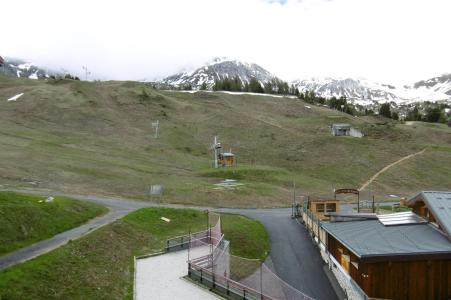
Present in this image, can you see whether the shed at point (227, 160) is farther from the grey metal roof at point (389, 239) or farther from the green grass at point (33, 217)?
the grey metal roof at point (389, 239)

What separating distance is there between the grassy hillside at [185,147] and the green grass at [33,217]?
1550cm

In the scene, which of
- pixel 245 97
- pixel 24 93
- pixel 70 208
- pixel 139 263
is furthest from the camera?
pixel 245 97

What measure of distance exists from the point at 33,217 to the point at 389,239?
80.1 ft

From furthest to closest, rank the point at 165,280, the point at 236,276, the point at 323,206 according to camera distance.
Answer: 1. the point at 323,206
2. the point at 236,276
3. the point at 165,280

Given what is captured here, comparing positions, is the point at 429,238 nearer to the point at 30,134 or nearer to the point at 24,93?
the point at 30,134

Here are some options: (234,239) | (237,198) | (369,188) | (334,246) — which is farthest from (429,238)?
(369,188)

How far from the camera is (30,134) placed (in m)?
93.8

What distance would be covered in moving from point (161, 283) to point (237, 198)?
3425 centimetres

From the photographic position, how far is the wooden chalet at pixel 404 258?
2712 cm

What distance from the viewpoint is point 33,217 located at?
33.0 meters

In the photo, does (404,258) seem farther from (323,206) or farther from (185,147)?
(185,147)

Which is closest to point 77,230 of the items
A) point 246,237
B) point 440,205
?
point 246,237

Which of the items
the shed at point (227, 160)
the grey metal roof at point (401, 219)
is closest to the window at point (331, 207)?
the grey metal roof at point (401, 219)

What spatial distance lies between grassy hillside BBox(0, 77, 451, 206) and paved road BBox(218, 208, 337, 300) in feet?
34.3
